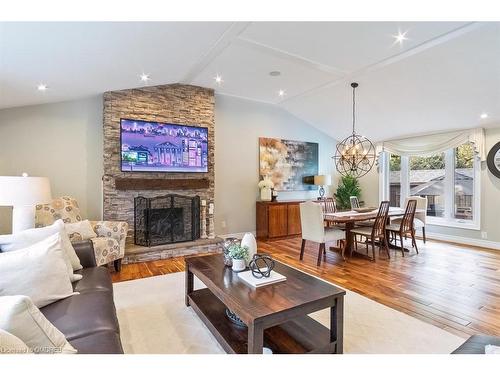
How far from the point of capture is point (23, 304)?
0.98m

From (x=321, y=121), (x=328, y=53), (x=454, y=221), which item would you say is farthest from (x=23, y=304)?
(x=454, y=221)

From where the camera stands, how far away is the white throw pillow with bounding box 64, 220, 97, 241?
3.17m

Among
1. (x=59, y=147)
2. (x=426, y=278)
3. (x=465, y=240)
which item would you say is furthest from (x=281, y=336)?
(x=465, y=240)

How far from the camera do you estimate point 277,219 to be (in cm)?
582

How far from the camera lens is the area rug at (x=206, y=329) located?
200 cm

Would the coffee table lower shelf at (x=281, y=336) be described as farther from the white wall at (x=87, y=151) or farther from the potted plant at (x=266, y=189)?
the potted plant at (x=266, y=189)

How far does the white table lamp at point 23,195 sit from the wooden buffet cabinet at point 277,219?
12.9 ft

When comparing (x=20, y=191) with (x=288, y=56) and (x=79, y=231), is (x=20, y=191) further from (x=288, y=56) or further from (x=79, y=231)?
(x=288, y=56)

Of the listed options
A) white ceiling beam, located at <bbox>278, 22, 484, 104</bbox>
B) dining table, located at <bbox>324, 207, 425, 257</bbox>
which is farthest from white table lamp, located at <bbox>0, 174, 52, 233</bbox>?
white ceiling beam, located at <bbox>278, 22, 484, 104</bbox>

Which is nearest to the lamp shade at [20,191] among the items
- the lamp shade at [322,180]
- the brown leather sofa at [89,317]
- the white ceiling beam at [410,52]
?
the brown leather sofa at [89,317]

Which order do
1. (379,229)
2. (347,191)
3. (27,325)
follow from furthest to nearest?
(347,191) < (379,229) < (27,325)

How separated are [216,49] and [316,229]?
2.91 meters

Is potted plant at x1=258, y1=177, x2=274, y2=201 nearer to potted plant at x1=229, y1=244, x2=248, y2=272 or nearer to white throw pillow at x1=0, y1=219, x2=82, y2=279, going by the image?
potted plant at x1=229, y1=244, x2=248, y2=272

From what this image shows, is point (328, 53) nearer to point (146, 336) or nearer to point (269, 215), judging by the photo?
point (269, 215)
